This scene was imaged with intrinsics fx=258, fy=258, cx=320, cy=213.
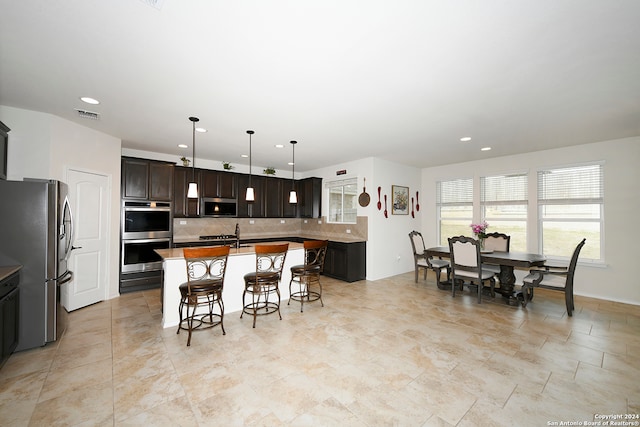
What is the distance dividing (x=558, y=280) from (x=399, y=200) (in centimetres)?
318

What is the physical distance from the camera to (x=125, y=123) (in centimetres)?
365

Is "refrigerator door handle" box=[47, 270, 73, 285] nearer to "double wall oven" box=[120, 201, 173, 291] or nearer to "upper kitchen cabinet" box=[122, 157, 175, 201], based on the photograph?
"double wall oven" box=[120, 201, 173, 291]

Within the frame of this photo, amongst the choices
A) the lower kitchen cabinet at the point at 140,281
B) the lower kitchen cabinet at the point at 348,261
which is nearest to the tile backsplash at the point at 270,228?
the lower kitchen cabinet at the point at 348,261

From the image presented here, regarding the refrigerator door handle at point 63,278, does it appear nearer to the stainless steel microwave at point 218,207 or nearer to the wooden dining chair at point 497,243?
the stainless steel microwave at point 218,207

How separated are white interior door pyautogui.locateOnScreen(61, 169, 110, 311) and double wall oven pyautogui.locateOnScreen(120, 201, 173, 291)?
31cm

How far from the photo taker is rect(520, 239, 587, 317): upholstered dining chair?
12.0ft

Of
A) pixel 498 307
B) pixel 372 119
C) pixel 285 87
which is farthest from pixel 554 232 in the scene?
pixel 285 87

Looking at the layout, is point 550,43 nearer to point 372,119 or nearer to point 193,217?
point 372,119

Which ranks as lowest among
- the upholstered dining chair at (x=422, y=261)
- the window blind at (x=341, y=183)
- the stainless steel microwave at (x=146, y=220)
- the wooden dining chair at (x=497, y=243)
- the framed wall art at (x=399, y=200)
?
the upholstered dining chair at (x=422, y=261)

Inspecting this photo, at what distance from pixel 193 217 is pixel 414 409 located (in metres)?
5.16

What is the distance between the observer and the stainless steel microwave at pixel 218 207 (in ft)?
18.5

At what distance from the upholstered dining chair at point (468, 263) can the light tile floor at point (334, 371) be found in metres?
0.74

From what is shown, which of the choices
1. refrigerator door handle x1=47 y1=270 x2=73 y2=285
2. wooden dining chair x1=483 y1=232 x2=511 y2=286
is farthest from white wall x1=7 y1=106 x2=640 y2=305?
refrigerator door handle x1=47 y1=270 x2=73 y2=285

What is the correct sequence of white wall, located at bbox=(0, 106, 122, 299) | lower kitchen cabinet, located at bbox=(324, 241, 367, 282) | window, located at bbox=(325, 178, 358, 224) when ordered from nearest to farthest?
1. white wall, located at bbox=(0, 106, 122, 299)
2. lower kitchen cabinet, located at bbox=(324, 241, 367, 282)
3. window, located at bbox=(325, 178, 358, 224)
